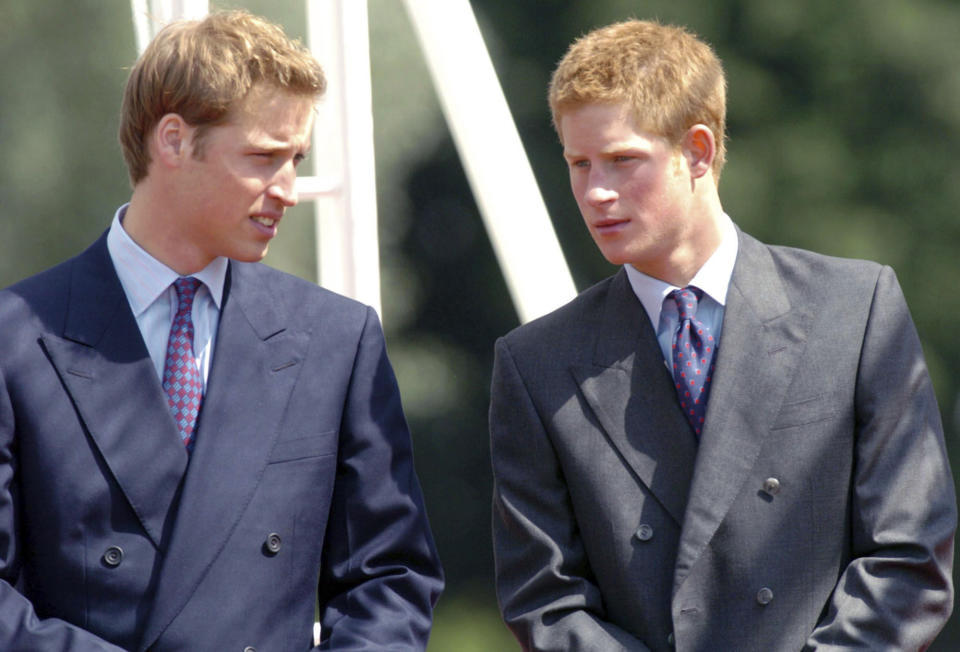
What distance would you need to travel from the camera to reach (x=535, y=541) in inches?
118

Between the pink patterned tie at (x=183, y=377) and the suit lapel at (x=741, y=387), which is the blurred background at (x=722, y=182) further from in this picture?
the pink patterned tie at (x=183, y=377)

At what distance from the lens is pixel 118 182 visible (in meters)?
6.04

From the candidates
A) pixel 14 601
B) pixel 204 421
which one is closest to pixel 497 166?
pixel 204 421

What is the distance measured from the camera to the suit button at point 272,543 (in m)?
2.85

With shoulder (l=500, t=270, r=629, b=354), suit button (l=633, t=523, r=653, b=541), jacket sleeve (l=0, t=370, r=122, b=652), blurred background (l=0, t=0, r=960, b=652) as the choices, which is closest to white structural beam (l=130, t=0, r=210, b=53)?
shoulder (l=500, t=270, r=629, b=354)

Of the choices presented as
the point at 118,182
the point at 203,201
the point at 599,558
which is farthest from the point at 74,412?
the point at 118,182

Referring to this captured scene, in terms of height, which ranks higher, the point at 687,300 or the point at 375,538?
the point at 687,300

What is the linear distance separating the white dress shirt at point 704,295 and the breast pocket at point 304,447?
665 mm

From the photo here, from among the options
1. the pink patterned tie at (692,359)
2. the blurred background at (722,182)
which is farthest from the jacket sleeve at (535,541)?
the blurred background at (722,182)

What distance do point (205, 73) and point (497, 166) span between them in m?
1.39

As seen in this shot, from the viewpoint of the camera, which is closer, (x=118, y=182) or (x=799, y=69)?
(x=118, y=182)

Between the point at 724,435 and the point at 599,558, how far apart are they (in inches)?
13.4

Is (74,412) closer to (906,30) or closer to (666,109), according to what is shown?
(666,109)

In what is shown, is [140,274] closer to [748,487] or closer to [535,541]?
[535,541]
